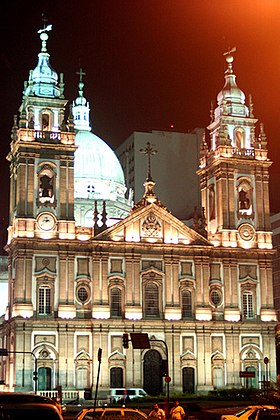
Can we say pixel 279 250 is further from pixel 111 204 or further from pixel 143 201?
pixel 143 201

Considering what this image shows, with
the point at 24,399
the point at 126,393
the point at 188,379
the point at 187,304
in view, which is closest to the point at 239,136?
the point at 187,304

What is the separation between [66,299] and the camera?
5866cm

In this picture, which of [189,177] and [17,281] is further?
[189,177]

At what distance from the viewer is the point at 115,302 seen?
6025cm

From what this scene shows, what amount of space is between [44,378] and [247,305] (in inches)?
670

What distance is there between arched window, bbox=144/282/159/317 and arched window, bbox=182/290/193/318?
6.89 ft

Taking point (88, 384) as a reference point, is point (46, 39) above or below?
above

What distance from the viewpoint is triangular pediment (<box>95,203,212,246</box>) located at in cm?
6122

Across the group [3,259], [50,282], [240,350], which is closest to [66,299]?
[50,282]

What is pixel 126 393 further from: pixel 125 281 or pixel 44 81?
pixel 44 81

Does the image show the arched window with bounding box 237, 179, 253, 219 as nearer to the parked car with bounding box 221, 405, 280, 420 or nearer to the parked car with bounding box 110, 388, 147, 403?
the parked car with bounding box 110, 388, 147, 403

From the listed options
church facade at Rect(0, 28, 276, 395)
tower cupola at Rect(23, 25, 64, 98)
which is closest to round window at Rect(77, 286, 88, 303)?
church facade at Rect(0, 28, 276, 395)

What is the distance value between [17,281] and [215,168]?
19.1 m

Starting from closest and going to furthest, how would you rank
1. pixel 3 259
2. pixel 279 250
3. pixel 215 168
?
1. pixel 215 168
2. pixel 3 259
3. pixel 279 250
